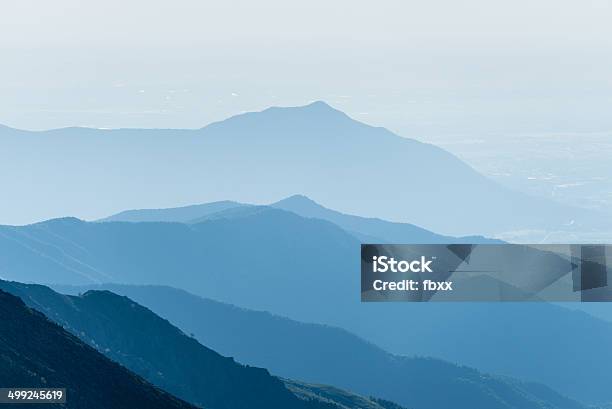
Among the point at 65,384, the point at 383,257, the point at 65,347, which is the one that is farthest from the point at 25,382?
the point at 383,257

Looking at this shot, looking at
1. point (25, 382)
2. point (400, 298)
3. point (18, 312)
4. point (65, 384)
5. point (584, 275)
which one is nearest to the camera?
point (400, 298)

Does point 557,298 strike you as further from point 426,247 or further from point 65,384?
point 65,384

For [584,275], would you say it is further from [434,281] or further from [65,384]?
[65,384]

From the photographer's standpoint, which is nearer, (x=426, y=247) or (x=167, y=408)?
(x=426, y=247)

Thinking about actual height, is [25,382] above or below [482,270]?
below

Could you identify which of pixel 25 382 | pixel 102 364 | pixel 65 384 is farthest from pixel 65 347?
pixel 25 382

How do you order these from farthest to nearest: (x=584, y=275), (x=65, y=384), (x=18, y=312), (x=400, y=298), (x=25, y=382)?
(x=18, y=312)
(x=65, y=384)
(x=25, y=382)
(x=584, y=275)
(x=400, y=298)
